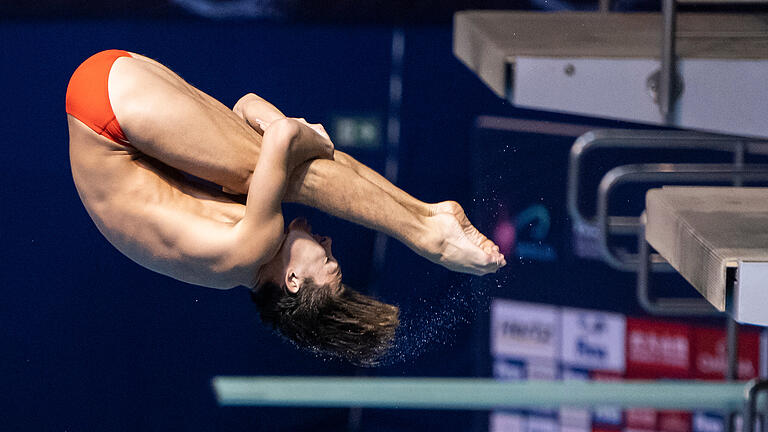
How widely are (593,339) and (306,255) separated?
1.46 metres

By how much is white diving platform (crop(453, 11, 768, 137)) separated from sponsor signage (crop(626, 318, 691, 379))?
5.38 ft

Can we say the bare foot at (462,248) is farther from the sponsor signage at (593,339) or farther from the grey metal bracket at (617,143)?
the sponsor signage at (593,339)

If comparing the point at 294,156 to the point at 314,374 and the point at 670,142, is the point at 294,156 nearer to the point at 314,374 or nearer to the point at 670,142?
the point at 670,142

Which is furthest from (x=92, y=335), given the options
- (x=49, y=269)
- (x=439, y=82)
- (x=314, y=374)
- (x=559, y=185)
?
(x=559, y=185)

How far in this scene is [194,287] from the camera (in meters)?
2.99

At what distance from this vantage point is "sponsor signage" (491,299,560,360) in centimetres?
279

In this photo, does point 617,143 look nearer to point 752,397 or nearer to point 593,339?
point 752,397

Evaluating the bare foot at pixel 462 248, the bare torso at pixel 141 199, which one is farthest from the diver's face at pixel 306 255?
the bare foot at pixel 462 248

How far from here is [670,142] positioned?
5.96ft

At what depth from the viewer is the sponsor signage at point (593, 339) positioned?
2693mm

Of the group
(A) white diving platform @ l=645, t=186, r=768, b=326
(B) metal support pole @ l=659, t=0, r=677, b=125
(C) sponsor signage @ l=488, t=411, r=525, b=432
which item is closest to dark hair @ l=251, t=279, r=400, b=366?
(A) white diving platform @ l=645, t=186, r=768, b=326

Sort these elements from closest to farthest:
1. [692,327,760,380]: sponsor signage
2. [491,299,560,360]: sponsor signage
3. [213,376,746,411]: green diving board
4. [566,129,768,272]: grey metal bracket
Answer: [566,129,768,272]: grey metal bracket → [213,376,746,411]: green diving board → [692,327,760,380]: sponsor signage → [491,299,560,360]: sponsor signage

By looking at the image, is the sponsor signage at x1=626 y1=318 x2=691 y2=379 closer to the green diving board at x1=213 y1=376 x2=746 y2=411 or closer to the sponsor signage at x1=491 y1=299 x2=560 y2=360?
the green diving board at x1=213 y1=376 x2=746 y2=411

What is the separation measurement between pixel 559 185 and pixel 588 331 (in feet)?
1.45
